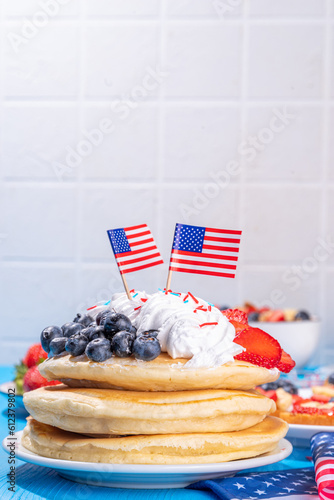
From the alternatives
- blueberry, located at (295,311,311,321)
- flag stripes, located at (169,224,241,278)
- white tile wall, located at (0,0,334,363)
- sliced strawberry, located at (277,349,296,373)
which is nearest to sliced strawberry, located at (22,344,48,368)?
flag stripes, located at (169,224,241,278)

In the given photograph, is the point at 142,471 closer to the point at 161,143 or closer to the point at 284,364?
the point at 284,364

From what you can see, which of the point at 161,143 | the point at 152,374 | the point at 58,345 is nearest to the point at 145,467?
the point at 152,374

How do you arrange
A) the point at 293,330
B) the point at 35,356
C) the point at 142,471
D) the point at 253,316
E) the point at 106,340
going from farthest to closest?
the point at 253,316
the point at 293,330
the point at 35,356
the point at 106,340
the point at 142,471

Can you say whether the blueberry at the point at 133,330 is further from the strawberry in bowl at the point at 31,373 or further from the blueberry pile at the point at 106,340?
the strawberry in bowl at the point at 31,373

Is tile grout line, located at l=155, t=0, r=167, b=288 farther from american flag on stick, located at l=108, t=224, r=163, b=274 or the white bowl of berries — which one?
american flag on stick, located at l=108, t=224, r=163, b=274

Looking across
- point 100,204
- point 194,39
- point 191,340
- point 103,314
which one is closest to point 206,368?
point 191,340

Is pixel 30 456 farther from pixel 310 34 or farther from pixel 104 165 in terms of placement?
pixel 310 34

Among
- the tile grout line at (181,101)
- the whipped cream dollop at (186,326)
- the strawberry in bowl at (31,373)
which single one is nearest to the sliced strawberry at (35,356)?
the strawberry in bowl at (31,373)
